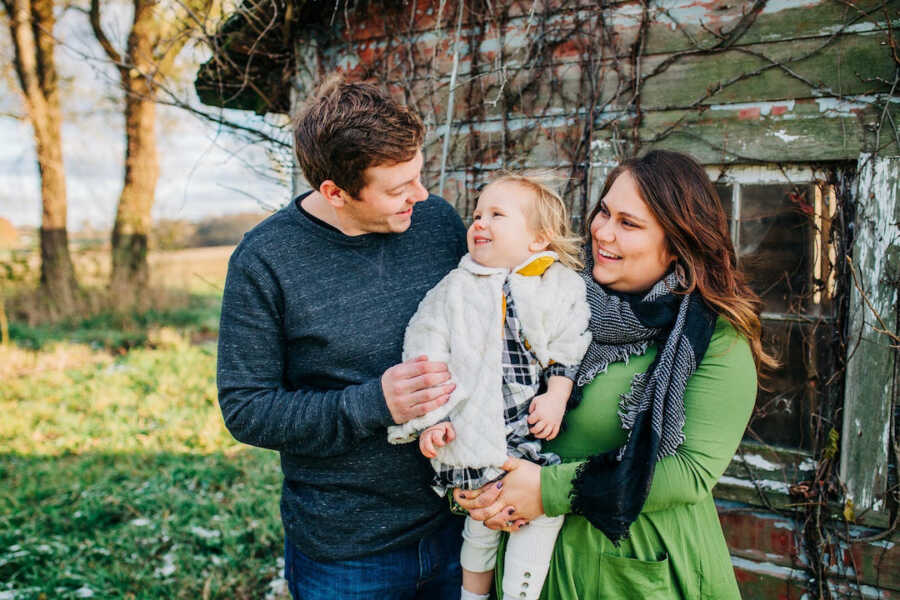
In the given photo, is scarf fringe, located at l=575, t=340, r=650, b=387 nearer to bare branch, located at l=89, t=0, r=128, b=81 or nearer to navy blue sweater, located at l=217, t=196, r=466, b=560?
navy blue sweater, located at l=217, t=196, r=466, b=560

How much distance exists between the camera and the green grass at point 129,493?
358cm

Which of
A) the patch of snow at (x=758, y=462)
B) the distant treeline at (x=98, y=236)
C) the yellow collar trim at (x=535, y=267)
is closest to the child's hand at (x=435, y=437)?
the yellow collar trim at (x=535, y=267)

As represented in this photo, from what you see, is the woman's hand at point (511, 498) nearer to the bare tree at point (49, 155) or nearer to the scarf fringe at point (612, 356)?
the scarf fringe at point (612, 356)

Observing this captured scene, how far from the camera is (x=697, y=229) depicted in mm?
1711

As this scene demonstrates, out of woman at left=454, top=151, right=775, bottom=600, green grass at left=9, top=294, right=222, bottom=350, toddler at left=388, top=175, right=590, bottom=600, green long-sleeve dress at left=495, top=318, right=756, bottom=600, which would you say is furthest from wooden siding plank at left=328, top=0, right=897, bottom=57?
green grass at left=9, top=294, right=222, bottom=350

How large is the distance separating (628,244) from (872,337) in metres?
1.35

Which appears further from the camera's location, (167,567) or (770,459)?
(167,567)

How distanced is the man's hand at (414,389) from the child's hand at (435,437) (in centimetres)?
6

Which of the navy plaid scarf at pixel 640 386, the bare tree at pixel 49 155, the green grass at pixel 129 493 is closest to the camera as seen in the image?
the navy plaid scarf at pixel 640 386

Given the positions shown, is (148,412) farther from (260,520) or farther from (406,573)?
(406,573)

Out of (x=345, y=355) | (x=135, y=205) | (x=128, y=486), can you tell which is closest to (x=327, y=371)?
(x=345, y=355)

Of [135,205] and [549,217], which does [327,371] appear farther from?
[135,205]

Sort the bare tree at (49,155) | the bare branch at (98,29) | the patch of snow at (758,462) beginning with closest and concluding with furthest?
1. the patch of snow at (758,462)
2. the bare branch at (98,29)
3. the bare tree at (49,155)

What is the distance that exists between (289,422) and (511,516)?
68cm
